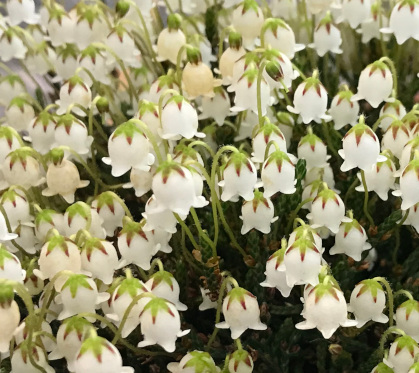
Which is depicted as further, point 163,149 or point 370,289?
point 163,149

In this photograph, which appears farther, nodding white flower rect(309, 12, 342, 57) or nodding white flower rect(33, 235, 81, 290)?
nodding white flower rect(309, 12, 342, 57)

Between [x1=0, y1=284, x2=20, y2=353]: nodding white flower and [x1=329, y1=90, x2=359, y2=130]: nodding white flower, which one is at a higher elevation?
[x1=329, y1=90, x2=359, y2=130]: nodding white flower

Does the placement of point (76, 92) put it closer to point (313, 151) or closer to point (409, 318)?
point (313, 151)

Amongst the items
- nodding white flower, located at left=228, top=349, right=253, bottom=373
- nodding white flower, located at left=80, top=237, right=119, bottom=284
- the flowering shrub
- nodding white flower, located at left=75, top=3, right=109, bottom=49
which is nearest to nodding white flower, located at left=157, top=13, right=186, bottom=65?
the flowering shrub

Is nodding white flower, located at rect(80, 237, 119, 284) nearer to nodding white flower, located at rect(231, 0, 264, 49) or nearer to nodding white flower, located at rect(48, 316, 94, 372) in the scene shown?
nodding white flower, located at rect(48, 316, 94, 372)

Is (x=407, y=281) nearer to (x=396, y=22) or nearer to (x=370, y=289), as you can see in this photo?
(x=370, y=289)

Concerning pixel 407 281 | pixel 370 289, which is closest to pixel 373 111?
pixel 407 281
